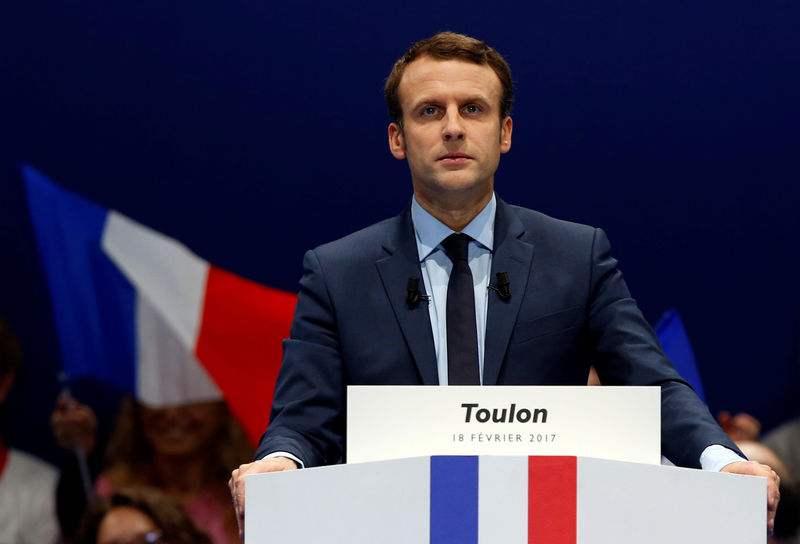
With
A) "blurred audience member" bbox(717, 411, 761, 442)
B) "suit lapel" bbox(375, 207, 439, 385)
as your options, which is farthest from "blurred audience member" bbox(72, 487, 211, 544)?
"blurred audience member" bbox(717, 411, 761, 442)

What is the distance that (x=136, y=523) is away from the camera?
379cm

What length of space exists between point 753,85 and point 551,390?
3253mm

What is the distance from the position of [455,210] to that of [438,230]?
0.21ft

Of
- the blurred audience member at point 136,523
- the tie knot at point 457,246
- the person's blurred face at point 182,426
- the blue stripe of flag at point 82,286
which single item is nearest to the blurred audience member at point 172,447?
the person's blurred face at point 182,426

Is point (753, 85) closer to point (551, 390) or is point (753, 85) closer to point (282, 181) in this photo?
point (282, 181)

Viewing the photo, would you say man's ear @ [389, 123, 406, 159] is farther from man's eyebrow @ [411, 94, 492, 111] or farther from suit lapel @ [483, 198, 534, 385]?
suit lapel @ [483, 198, 534, 385]

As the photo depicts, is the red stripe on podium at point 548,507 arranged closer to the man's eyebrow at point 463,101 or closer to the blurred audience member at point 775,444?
the man's eyebrow at point 463,101

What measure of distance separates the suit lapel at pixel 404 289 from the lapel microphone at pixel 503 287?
0.17 meters

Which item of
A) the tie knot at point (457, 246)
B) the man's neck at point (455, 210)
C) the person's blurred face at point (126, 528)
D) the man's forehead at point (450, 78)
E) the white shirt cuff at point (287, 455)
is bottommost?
the person's blurred face at point (126, 528)

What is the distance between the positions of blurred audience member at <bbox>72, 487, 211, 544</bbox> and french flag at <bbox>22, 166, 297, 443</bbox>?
2.31 ft

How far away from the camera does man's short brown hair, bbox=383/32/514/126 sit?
2434mm

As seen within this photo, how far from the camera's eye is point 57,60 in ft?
15.4

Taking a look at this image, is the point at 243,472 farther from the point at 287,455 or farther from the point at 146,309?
the point at 146,309

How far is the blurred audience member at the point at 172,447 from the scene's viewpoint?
15.2 ft
